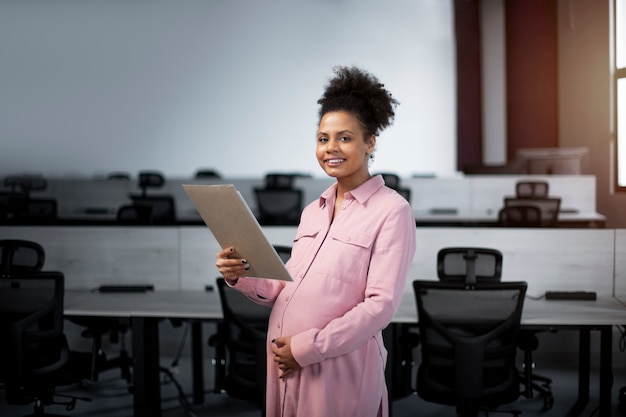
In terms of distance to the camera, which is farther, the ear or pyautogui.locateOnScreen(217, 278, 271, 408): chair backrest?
pyautogui.locateOnScreen(217, 278, 271, 408): chair backrest

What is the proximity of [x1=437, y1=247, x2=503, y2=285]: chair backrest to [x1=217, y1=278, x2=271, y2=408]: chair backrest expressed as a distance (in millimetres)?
901

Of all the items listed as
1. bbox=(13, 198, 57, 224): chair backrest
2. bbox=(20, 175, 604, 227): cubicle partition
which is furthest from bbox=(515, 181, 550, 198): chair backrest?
bbox=(13, 198, 57, 224): chair backrest

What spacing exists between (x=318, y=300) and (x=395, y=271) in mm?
185

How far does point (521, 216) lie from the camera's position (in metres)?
5.36

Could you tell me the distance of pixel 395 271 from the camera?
4.36 feet

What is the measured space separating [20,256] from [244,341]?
1.15 meters

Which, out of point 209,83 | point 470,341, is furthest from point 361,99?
point 209,83

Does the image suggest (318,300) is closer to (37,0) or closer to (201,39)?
(201,39)

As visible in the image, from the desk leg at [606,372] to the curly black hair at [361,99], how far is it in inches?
78.2

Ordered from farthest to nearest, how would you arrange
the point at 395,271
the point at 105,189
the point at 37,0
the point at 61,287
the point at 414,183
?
1. the point at 37,0
2. the point at 105,189
3. the point at 414,183
4. the point at 61,287
5. the point at 395,271

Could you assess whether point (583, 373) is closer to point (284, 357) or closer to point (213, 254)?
point (213, 254)

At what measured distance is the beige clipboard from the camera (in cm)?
135

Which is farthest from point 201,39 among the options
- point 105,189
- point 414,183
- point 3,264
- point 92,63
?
point 3,264

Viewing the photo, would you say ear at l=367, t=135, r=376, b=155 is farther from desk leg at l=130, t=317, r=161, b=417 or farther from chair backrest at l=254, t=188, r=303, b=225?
chair backrest at l=254, t=188, r=303, b=225
